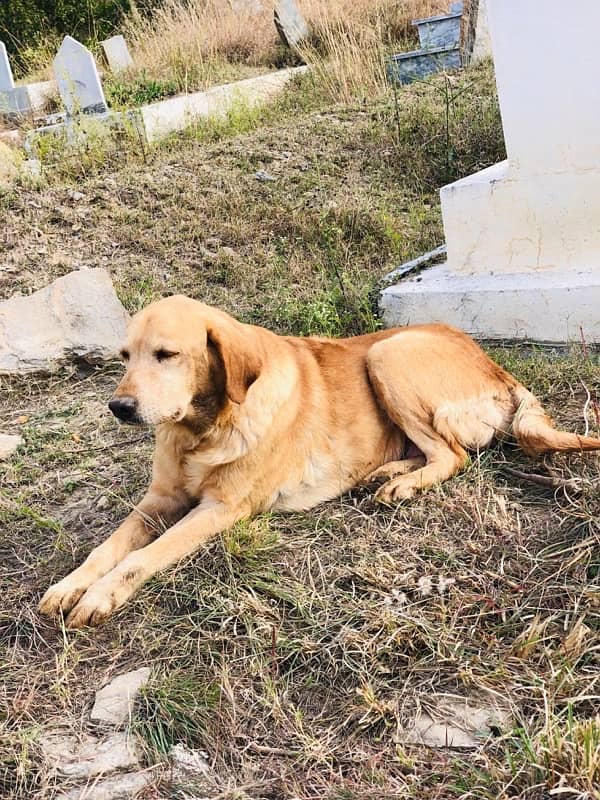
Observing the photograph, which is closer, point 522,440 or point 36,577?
point 36,577

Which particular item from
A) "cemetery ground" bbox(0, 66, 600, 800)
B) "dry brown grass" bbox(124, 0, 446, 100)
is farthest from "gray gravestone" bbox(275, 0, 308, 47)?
"cemetery ground" bbox(0, 66, 600, 800)

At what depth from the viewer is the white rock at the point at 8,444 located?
4324 millimetres

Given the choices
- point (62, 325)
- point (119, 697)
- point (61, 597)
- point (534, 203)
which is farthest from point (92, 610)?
point (534, 203)

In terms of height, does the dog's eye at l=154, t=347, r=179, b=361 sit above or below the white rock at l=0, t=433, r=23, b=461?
above

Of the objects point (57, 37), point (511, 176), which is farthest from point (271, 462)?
point (57, 37)

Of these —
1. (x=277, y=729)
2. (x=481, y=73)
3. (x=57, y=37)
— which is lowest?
(x=277, y=729)

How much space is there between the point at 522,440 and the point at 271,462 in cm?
105

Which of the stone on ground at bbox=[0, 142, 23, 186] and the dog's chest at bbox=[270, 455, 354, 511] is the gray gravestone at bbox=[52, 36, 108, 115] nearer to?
the stone on ground at bbox=[0, 142, 23, 186]

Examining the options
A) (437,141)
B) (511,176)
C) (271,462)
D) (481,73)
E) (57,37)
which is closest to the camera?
(271,462)

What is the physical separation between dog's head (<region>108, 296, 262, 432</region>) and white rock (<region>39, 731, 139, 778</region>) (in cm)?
106

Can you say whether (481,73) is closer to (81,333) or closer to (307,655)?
(81,333)

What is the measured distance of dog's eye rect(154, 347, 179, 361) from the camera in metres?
3.00

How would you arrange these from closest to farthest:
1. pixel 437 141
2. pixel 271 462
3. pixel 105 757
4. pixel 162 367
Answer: pixel 105 757 < pixel 162 367 < pixel 271 462 < pixel 437 141

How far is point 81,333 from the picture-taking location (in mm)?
5453
